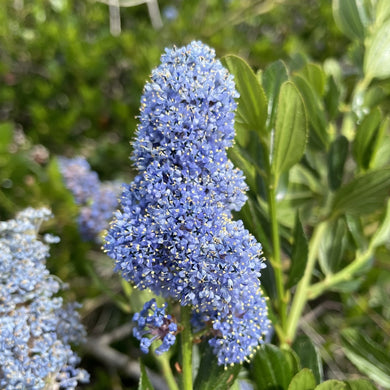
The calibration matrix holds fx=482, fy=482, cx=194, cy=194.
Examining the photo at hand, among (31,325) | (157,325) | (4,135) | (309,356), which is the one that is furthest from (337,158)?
(4,135)

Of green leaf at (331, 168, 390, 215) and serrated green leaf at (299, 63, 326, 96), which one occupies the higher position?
serrated green leaf at (299, 63, 326, 96)

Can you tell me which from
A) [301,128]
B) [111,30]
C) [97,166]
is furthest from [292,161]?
[111,30]

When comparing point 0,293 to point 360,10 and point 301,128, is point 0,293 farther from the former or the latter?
point 360,10

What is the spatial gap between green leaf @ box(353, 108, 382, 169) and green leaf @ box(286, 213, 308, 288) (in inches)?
17.5

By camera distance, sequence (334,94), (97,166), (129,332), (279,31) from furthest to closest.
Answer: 1. (279,31)
2. (97,166)
3. (129,332)
4. (334,94)

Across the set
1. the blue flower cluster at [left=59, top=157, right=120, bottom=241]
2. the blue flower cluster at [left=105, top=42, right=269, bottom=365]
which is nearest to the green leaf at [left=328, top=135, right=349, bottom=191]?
the blue flower cluster at [left=105, top=42, right=269, bottom=365]

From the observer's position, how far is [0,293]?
1.27 meters

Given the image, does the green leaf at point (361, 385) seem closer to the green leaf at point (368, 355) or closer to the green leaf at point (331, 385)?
the green leaf at point (331, 385)

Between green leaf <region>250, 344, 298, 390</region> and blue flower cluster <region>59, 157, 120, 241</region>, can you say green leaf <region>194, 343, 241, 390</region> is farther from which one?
blue flower cluster <region>59, 157, 120, 241</region>

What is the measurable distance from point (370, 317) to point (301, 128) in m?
1.37

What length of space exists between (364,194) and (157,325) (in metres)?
0.85

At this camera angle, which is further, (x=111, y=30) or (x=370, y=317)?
(x=111, y=30)

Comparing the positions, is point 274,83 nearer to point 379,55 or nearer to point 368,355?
point 379,55

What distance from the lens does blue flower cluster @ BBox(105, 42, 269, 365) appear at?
1024 millimetres
